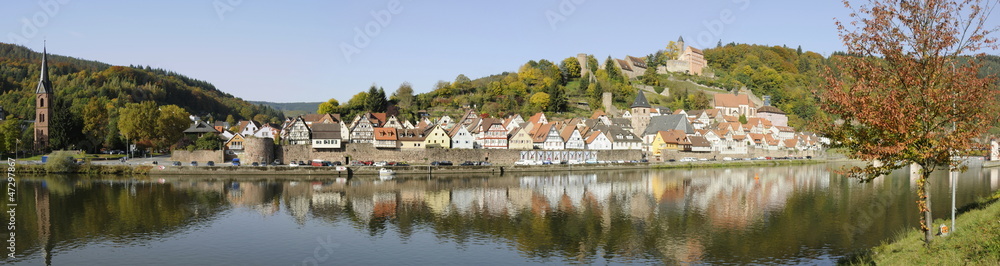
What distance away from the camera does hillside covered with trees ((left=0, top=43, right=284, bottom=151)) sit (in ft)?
179

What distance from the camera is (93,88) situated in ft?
286

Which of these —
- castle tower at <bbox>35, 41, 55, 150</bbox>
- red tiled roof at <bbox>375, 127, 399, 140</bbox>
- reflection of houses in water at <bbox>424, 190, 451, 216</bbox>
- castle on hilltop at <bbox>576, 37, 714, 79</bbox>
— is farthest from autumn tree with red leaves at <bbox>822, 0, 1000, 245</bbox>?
castle on hilltop at <bbox>576, 37, 714, 79</bbox>

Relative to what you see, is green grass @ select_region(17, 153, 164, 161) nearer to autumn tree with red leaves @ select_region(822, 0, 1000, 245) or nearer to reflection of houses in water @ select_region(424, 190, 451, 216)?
reflection of houses in water @ select_region(424, 190, 451, 216)

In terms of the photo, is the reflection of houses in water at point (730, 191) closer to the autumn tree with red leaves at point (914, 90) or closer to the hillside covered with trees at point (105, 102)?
the autumn tree with red leaves at point (914, 90)

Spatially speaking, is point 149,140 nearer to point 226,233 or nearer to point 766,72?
point 226,233

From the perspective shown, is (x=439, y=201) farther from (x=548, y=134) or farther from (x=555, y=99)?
(x=555, y=99)

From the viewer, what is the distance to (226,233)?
22.7 meters

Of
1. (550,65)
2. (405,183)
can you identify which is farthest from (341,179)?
(550,65)

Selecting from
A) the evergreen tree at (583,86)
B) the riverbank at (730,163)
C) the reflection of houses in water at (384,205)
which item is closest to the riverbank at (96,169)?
the reflection of houses in water at (384,205)

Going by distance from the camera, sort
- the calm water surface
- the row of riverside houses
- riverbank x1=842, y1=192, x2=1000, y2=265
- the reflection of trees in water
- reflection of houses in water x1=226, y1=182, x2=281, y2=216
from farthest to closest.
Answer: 1. the row of riverside houses
2. reflection of houses in water x1=226, y1=182, x2=281, y2=216
3. the reflection of trees in water
4. the calm water surface
5. riverbank x1=842, y1=192, x2=1000, y2=265

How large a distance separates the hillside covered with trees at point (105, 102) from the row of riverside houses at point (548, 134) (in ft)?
24.0

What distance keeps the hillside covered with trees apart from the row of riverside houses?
7314 millimetres

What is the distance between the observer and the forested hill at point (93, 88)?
79750 mm

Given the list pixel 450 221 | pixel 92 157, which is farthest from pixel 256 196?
pixel 92 157
